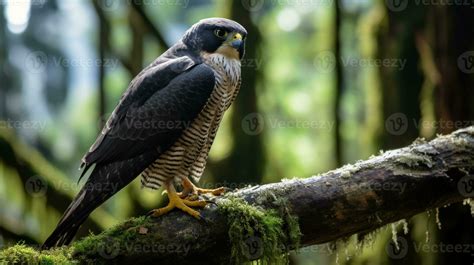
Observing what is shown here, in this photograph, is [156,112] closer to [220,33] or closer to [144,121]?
[144,121]

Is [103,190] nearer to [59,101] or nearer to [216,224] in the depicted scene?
[216,224]

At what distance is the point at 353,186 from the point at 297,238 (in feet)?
1.95

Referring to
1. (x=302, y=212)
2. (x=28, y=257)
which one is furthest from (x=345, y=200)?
(x=28, y=257)

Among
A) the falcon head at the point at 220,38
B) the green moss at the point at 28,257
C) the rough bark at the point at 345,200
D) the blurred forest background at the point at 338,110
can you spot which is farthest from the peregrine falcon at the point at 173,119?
the blurred forest background at the point at 338,110

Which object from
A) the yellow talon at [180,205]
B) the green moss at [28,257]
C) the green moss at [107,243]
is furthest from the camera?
the yellow talon at [180,205]

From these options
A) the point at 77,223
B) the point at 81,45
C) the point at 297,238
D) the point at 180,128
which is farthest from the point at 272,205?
the point at 81,45

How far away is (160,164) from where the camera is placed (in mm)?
5480

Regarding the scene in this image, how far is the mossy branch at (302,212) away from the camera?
4742 millimetres

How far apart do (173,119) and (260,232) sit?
118 centimetres

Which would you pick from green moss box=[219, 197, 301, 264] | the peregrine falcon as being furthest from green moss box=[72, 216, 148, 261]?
green moss box=[219, 197, 301, 264]

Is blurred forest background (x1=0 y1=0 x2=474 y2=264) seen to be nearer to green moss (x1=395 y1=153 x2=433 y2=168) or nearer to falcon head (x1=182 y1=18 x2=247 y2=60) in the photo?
green moss (x1=395 y1=153 x2=433 y2=168)

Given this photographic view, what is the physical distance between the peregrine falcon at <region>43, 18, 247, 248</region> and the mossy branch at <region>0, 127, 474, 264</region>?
0.28m

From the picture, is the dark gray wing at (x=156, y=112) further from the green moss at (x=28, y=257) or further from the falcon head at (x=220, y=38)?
the green moss at (x=28, y=257)

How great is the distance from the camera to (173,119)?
211 inches
